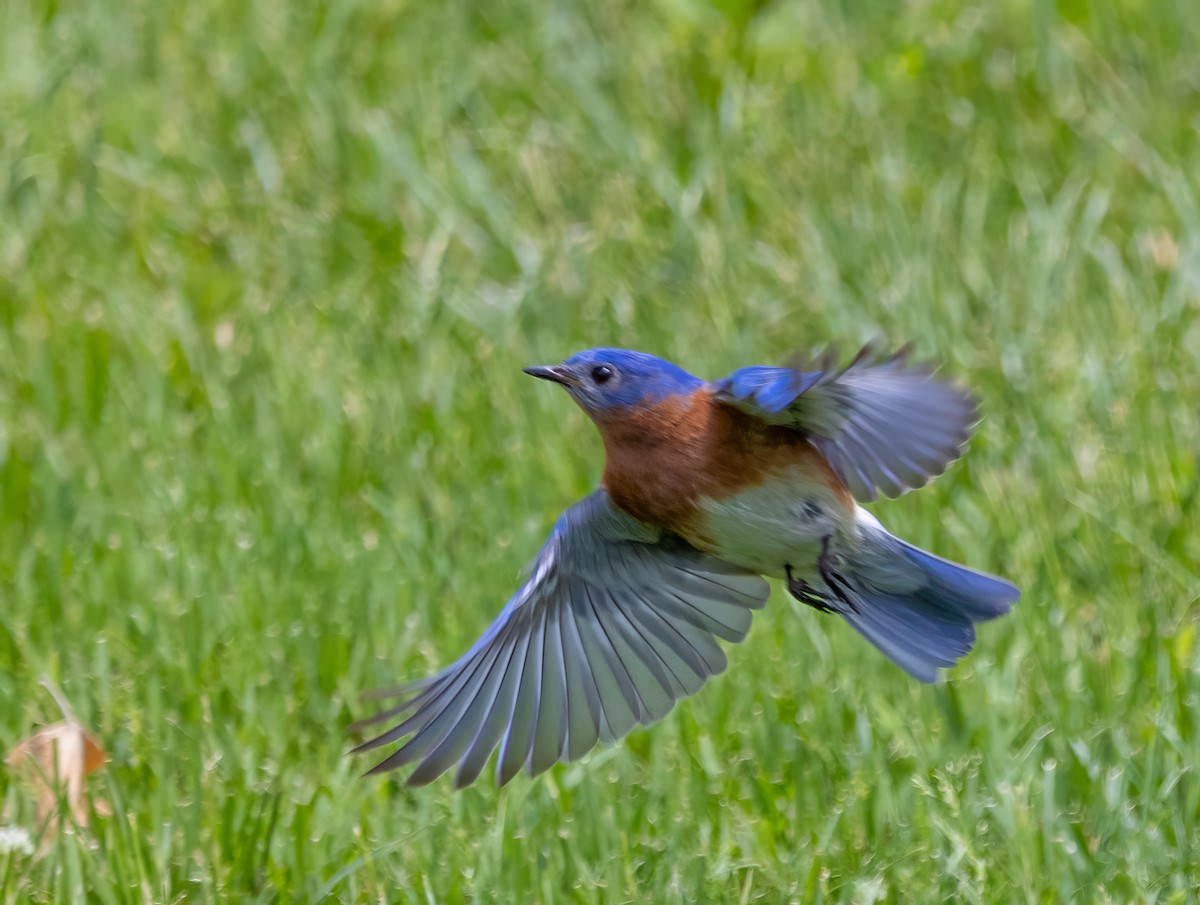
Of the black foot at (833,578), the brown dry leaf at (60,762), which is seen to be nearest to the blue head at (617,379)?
the black foot at (833,578)

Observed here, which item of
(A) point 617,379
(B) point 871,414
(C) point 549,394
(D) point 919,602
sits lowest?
(D) point 919,602

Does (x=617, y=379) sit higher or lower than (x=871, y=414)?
higher

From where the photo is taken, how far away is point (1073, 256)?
5.86m

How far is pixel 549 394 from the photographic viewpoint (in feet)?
18.0

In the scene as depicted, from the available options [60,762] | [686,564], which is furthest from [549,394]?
[60,762]

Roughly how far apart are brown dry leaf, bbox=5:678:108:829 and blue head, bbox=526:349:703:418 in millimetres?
1251

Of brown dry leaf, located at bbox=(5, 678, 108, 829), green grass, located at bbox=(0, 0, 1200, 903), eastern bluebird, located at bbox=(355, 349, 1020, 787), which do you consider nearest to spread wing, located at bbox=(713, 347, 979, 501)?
eastern bluebird, located at bbox=(355, 349, 1020, 787)

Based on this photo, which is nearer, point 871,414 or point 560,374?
point 871,414

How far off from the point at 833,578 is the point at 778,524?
0.19m

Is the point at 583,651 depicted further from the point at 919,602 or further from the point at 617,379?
the point at 919,602

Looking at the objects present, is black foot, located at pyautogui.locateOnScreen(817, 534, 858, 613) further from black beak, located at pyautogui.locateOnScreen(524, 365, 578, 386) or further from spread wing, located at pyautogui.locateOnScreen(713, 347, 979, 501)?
black beak, located at pyautogui.locateOnScreen(524, 365, 578, 386)

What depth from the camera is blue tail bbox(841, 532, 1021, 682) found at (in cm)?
368

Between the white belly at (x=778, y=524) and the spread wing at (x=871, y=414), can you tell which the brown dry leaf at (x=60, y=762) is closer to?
the white belly at (x=778, y=524)

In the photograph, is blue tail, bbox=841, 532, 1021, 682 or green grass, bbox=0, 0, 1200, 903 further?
green grass, bbox=0, 0, 1200, 903
